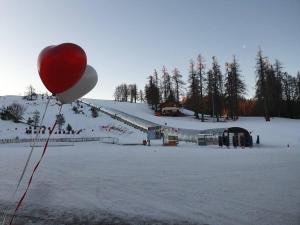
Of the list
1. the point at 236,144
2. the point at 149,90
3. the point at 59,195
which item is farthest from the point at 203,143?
the point at 149,90

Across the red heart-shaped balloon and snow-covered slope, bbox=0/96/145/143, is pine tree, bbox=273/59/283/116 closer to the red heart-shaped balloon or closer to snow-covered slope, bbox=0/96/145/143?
snow-covered slope, bbox=0/96/145/143

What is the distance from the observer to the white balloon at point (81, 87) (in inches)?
322

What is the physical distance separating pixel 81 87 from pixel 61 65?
111 centimetres

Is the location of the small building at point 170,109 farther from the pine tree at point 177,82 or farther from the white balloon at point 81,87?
the white balloon at point 81,87

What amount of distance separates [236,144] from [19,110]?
47.7 meters

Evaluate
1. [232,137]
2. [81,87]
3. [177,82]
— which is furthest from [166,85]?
[81,87]

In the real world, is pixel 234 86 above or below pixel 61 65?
above

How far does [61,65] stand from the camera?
24.4 feet

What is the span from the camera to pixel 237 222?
5723 millimetres

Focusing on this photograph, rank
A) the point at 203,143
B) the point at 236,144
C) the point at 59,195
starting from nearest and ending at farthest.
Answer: the point at 59,195 → the point at 236,144 → the point at 203,143

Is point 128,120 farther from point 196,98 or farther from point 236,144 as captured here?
point 236,144

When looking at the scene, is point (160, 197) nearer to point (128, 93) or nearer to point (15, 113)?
point (15, 113)

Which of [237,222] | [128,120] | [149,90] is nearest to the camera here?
[237,222]

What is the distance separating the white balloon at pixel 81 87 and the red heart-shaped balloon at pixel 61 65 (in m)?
0.24
